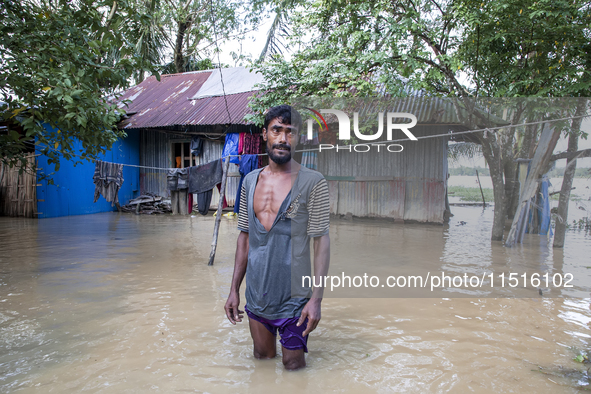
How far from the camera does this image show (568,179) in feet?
18.0

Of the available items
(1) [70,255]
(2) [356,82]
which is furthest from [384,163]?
(1) [70,255]

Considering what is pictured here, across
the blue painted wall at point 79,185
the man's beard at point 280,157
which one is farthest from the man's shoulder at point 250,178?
the blue painted wall at point 79,185

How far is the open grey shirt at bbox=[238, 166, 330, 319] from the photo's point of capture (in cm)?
249

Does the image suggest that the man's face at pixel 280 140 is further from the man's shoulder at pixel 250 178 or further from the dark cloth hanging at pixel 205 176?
the dark cloth hanging at pixel 205 176

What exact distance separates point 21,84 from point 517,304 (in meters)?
5.49

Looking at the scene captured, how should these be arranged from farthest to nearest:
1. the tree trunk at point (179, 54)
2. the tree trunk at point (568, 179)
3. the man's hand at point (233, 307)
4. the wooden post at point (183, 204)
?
the tree trunk at point (179, 54), the wooden post at point (183, 204), the tree trunk at point (568, 179), the man's hand at point (233, 307)

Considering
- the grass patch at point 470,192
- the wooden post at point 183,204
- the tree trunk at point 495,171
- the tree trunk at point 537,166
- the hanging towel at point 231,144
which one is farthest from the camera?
the wooden post at point 183,204

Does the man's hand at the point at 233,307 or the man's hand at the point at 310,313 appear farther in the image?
the man's hand at the point at 233,307

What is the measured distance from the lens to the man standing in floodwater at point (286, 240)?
8.16 ft

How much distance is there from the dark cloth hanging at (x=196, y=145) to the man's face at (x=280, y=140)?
1059cm

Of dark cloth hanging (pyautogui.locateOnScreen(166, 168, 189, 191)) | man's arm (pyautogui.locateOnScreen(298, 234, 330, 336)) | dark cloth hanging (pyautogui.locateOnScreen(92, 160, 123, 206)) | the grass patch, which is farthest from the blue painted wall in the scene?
man's arm (pyautogui.locateOnScreen(298, 234, 330, 336))

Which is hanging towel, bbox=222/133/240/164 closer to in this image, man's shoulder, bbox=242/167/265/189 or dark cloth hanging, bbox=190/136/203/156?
dark cloth hanging, bbox=190/136/203/156

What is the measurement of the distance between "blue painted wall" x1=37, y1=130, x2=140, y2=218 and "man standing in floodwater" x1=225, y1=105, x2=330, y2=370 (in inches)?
377

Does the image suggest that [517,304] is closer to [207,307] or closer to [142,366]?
[207,307]
